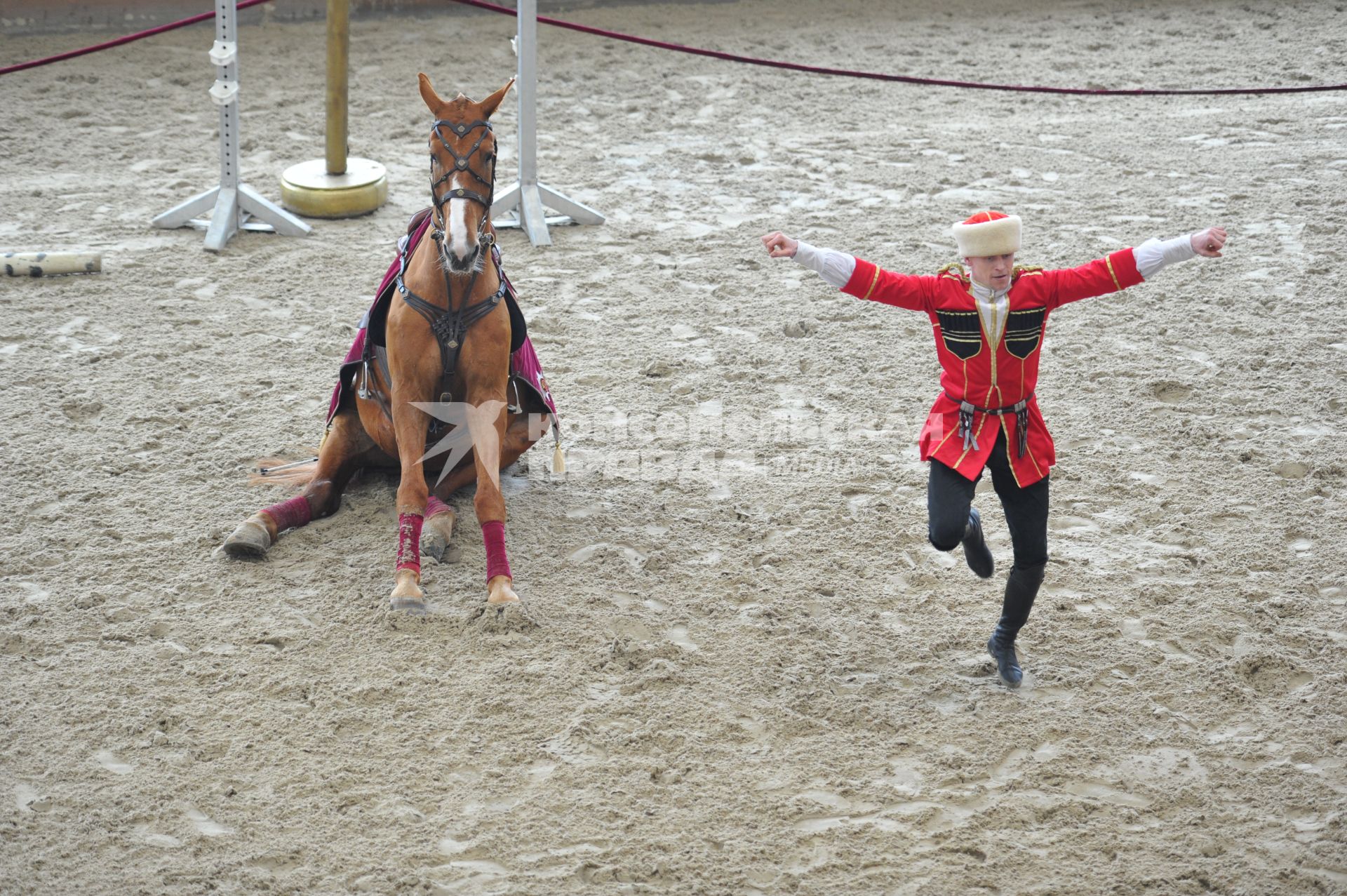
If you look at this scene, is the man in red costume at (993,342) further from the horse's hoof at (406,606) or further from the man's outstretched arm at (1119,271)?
the horse's hoof at (406,606)

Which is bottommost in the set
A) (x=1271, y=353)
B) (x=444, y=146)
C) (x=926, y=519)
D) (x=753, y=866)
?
(x=753, y=866)

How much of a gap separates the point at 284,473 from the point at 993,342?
278cm

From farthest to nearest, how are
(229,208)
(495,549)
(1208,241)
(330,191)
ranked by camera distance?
(330,191)
(229,208)
(495,549)
(1208,241)

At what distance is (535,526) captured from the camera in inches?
198

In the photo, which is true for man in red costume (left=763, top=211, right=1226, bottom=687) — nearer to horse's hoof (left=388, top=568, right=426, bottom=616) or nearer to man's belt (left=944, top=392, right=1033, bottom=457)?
man's belt (left=944, top=392, right=1033, bottom=457)

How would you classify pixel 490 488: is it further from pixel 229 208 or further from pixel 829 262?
pixel 229 208

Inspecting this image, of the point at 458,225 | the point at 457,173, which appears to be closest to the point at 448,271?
the point at 458,225

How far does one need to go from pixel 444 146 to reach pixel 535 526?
4.98 ft

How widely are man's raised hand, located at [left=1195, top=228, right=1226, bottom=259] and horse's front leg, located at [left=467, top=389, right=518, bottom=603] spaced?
223cm

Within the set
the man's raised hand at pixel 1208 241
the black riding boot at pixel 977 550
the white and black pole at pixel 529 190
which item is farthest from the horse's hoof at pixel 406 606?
the white and black pole at pixel 529 190

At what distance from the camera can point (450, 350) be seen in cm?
441

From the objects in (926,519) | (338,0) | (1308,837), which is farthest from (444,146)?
(338,0)

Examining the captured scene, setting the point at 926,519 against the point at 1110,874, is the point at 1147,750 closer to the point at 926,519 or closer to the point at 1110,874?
the point at 1110,874

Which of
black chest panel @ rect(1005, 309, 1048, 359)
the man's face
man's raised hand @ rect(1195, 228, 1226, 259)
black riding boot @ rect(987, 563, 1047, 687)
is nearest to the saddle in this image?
the man's face
